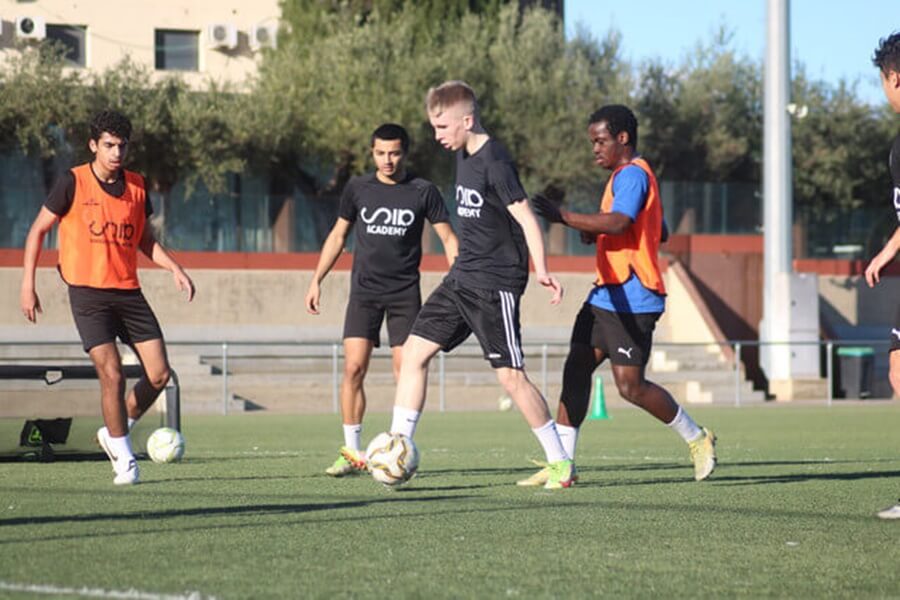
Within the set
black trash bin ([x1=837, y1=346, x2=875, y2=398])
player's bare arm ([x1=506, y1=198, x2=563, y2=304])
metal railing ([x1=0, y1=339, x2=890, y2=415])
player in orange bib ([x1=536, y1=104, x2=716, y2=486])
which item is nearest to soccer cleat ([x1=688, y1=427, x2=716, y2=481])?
player in orange bib ([x1=536, y1=104, x2=716, y2=486])

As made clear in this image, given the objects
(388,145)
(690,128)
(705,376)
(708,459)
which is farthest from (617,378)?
(690,128)

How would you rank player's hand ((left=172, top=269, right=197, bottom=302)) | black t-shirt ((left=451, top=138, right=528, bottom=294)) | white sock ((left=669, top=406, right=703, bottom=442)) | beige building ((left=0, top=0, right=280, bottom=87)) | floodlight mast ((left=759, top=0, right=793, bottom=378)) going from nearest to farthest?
black t-shirt ((left=451, top=138, right=528, bottom=294)), white sock ((left=669, top=406, right=703, bottom=442)), player's hand ((left=172, top=269, right=197, bottom=302)), floodlight mast ((left=759, top=0, right=793, bottom=378)), beige building ((left=0, top=0, right=280, bottom=87))

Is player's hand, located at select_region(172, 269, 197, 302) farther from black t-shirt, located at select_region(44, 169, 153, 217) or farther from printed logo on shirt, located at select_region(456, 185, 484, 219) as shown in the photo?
printed logo on shirt, located at select_region(456, 185, 484, 219)

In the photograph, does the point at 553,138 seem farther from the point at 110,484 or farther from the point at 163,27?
the point at 110,484

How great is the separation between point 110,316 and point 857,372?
82.2 feet

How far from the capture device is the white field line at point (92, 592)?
5094 mm

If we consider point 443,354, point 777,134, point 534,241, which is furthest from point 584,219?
point 777,134

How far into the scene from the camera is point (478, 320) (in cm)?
908

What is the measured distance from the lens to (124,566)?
19.1 feet

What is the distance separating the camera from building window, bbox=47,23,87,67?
44219 millimetres

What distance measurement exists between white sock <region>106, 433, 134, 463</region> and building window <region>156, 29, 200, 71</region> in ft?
123

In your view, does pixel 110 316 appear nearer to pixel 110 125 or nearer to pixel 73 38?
pixel 110 125

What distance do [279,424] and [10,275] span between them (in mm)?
15690

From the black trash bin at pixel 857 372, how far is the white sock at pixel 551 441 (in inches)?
959
